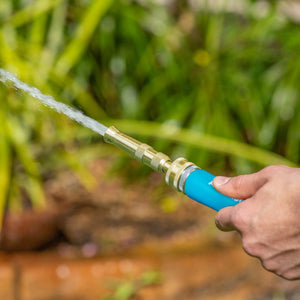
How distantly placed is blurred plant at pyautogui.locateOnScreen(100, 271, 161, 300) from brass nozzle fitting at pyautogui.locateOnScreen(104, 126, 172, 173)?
121 centimetres

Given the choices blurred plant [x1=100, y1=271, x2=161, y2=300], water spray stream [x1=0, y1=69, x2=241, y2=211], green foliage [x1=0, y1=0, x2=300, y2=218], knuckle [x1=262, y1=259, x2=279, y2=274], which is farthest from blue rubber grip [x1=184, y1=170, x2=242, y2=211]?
green foliage [x1=0, y1=0, x2=300, y2=218]

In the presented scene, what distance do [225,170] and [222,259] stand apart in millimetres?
675

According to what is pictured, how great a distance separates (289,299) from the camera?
1892mm

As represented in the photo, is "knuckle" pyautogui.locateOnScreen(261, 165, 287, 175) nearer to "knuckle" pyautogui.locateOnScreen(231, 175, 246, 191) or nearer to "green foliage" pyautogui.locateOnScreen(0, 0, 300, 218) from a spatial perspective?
"knuckle" pyautogui.locateOnScreen(231, 175, 246, 191)

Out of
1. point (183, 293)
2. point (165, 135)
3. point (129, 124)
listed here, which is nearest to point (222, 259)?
point (183, 293)

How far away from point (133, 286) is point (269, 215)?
51.1 inches

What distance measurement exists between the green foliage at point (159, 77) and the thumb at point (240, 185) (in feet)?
4.78

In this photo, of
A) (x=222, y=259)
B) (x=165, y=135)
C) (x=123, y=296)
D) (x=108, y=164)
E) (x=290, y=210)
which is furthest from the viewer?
(x=108, y=164)

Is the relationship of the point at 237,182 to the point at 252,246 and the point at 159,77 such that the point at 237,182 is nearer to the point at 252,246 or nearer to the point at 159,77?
the point at 252,246

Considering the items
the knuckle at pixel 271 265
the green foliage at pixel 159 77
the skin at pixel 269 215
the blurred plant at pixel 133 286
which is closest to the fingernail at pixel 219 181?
the skin at pixel 269 215

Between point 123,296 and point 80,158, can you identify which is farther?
point 80,158

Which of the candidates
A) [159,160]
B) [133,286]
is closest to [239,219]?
[159,160]

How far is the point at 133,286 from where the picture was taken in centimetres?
185

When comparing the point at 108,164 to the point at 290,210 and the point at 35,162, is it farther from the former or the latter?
the point at 290,210
